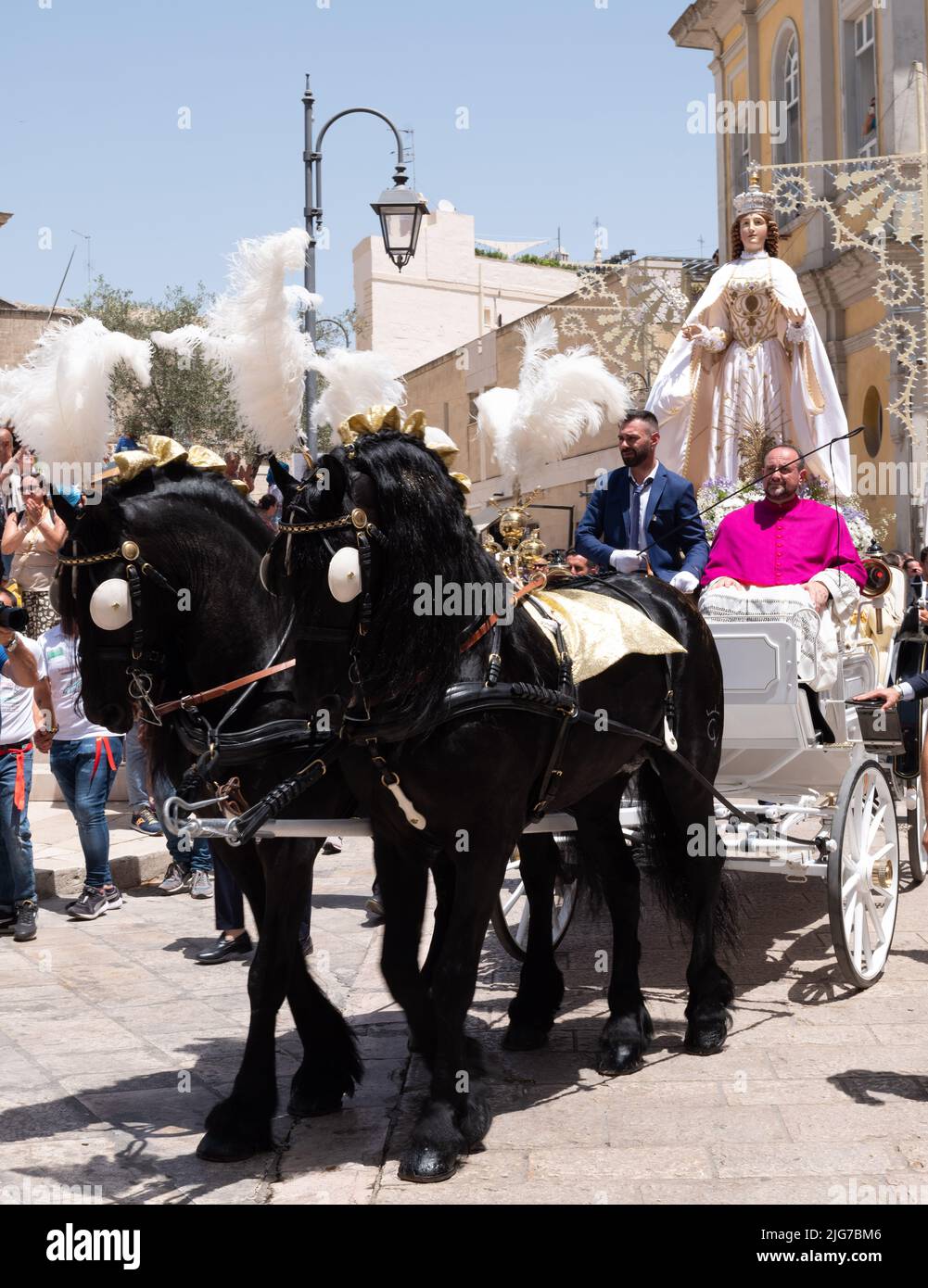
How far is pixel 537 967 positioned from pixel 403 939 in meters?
1.14

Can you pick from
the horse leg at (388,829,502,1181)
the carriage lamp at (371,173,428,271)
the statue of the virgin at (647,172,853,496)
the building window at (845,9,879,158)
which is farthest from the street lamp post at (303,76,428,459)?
the building window at (845,9,879,158)

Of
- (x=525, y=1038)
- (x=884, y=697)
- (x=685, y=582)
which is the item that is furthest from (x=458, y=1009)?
(x=884, y=697)

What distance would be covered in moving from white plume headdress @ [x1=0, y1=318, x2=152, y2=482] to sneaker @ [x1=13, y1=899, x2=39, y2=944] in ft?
8.82

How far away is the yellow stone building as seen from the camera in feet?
56.0

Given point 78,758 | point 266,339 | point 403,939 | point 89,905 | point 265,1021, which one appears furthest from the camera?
point 89,905

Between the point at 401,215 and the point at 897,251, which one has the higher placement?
the point at 897,251

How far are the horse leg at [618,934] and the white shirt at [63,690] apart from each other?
3.44 m

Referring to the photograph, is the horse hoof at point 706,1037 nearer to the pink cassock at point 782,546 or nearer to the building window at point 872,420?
the pink cassock at point 782,546

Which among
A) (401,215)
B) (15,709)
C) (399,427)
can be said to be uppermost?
(401,215)

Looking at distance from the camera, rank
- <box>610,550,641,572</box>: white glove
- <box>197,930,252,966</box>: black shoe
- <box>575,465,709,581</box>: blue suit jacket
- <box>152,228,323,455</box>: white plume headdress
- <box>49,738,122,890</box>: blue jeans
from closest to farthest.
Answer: <box>152,228,323,455</box>: white plume headdress < <box>610,550,641,572</box>: white glove < <box>575,465,709,581</box>: blue suit jacket < <box>197,930,252,966</box>: black shoe < <box>49,738,122,890</box>: blue jeans

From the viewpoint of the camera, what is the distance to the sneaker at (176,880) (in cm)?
877

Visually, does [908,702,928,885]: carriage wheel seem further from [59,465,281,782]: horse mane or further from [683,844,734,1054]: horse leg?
[59,465,281,782]: horse mane

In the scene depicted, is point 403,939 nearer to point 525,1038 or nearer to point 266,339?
point 525,1038

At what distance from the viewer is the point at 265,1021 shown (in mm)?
4414
